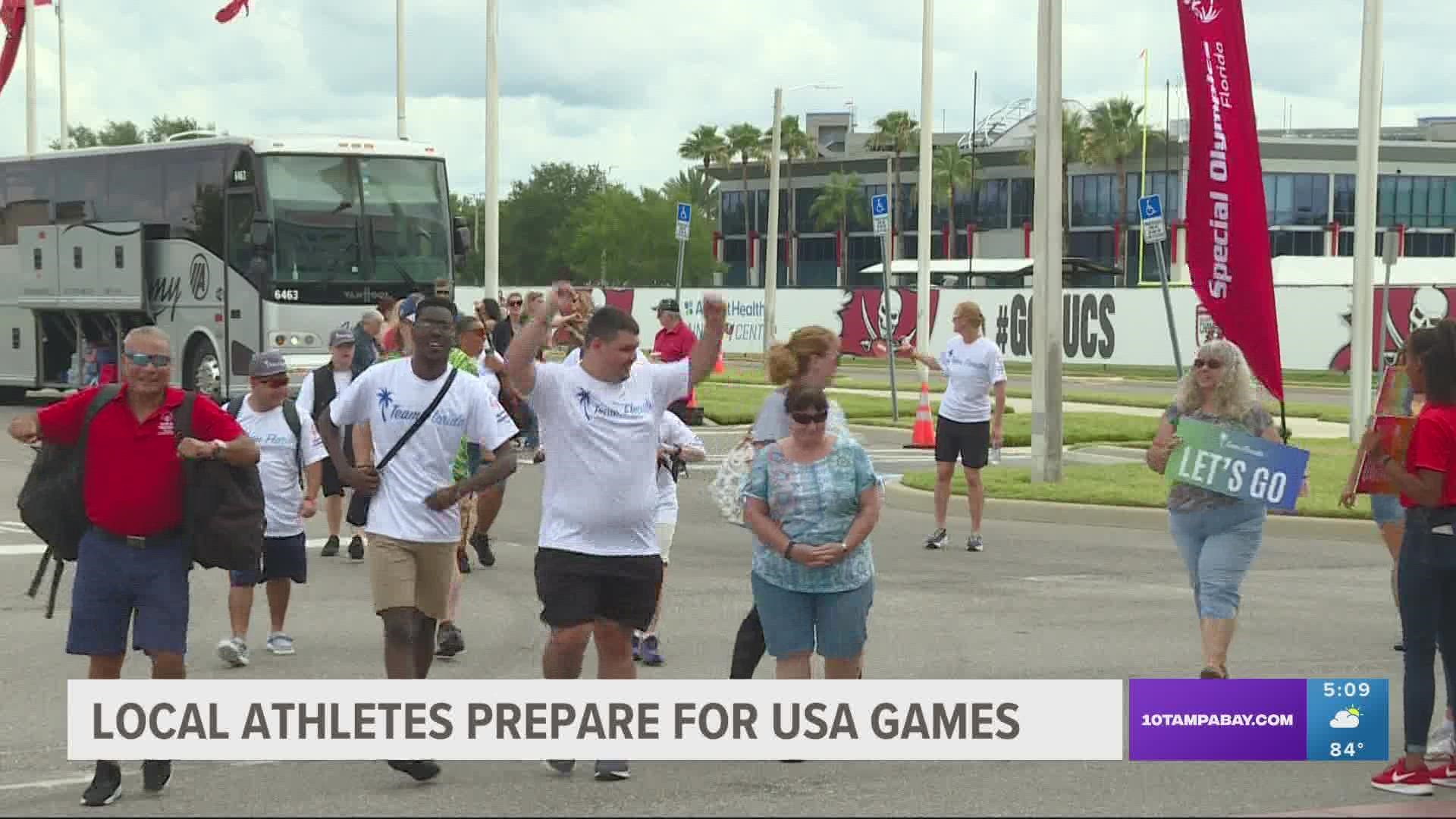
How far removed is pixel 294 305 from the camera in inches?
1097

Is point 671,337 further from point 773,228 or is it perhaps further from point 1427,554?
point 773,228

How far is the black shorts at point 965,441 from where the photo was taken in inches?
624

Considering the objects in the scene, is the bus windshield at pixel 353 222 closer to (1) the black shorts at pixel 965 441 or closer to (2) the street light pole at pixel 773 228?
(1) the black shorts at pixel 965 441

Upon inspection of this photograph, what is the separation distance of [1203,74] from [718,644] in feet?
23.1

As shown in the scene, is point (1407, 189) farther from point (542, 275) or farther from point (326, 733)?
point (326, 733)

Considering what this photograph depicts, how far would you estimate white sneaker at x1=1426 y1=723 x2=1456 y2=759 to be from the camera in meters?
7.84

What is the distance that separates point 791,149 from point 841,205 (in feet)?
14.7

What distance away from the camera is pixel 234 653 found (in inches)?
417

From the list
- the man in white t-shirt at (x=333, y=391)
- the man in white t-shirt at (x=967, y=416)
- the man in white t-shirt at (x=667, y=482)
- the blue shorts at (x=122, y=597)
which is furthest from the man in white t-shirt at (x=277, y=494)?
the man in white t-shirt at (x=967, y=416)

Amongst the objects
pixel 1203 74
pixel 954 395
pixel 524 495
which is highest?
pixel 1203 74

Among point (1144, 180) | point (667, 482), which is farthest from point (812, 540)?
point (1144, 180)

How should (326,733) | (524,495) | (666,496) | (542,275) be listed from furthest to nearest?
(542,275) → (524,495) → (666,496) → (326,733)

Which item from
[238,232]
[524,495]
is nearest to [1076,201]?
[238,232]

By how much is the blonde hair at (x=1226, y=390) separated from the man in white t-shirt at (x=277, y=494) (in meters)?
4.39
